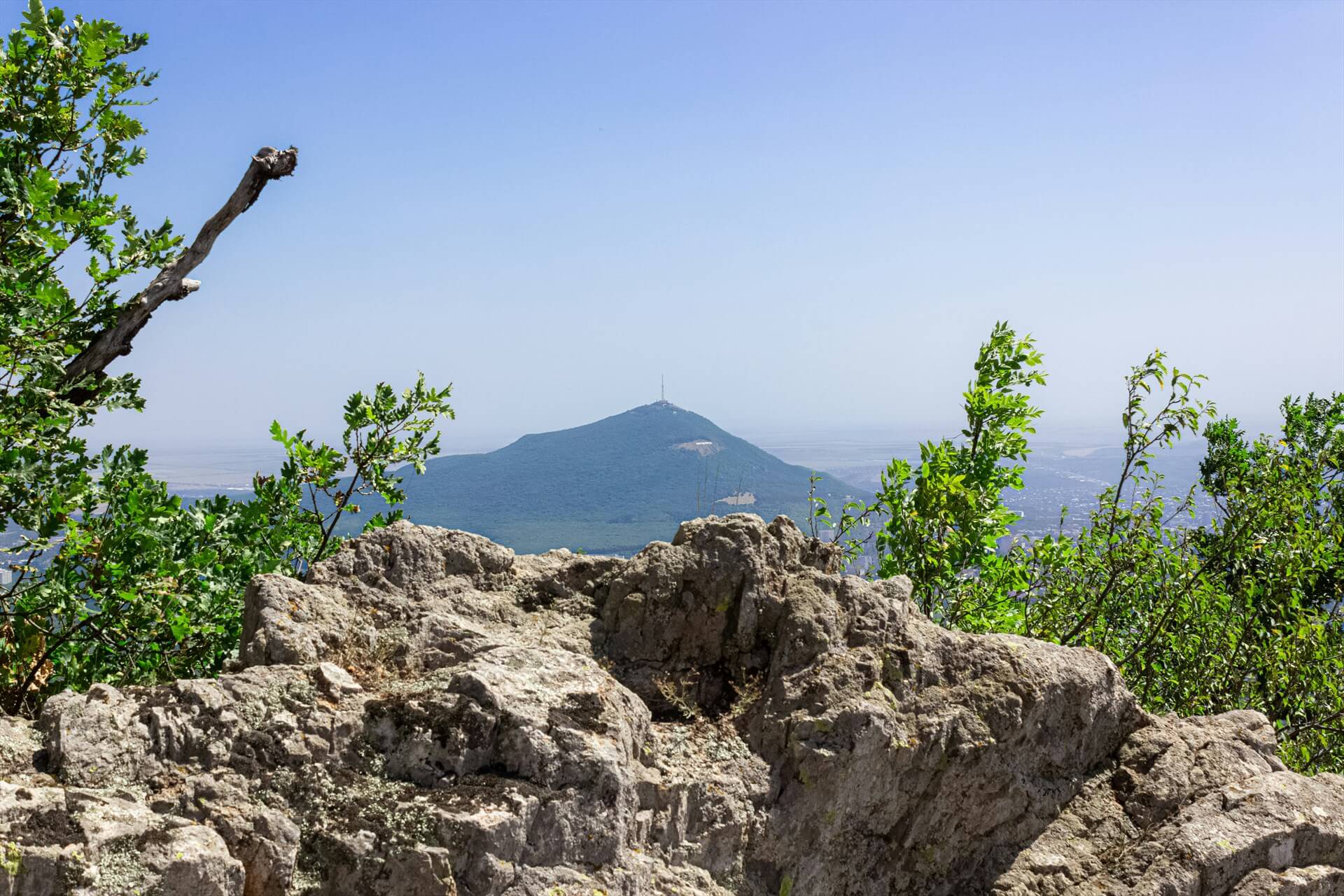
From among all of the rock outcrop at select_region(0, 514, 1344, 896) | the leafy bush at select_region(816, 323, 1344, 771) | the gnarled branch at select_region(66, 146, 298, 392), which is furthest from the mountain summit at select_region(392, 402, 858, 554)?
the rock outcrop at select_region(0, 514, 1344, 896)

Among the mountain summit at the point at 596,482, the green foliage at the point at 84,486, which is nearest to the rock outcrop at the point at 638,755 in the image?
the green foliage at the point at 84,486

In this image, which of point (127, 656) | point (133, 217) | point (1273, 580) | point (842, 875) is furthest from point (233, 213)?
point (1273, 580)

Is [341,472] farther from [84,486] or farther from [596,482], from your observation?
[596,482]

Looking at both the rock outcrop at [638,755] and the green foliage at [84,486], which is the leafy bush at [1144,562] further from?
the green foliage at [84,486]

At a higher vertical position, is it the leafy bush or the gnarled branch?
the gnarled branch

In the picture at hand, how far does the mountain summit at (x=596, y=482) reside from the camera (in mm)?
110938

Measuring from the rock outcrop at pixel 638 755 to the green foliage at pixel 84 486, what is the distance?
1.73 metres

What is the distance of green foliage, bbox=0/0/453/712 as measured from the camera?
718cm

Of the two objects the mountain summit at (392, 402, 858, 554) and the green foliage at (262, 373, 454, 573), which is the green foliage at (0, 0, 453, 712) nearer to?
the green foliage at (262, 373, 454, 573)

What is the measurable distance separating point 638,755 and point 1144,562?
26.1ft

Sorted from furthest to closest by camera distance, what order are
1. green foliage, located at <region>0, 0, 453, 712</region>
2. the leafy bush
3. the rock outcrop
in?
the leafy bush
green foliage, located at <region>0, 0, 453, 712</region>
the rock outcrop

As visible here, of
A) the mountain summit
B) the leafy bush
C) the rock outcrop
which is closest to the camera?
the rock outcrop

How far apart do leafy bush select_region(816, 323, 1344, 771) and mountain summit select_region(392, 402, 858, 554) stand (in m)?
88.3

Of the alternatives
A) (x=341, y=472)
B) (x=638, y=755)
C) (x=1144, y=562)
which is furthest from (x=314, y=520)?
(x=1144, y=562)
